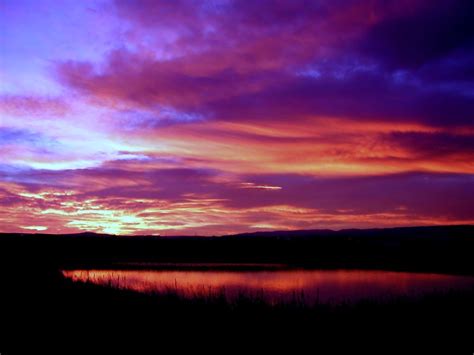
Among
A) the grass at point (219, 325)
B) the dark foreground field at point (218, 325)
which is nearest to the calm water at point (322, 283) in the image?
the dark foreground field at point (218, 325)

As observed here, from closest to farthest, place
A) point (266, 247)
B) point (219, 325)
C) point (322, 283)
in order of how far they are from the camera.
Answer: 1. point (219, 325)
2. point (322, 283)
3. point (266, 247)

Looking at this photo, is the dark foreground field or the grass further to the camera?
the grass

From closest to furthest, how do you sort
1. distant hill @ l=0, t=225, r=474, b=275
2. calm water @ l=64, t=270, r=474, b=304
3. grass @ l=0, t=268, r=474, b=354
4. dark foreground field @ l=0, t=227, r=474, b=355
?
dark foreground field @ l=0, t=227, r=474, b=355 < grass @ l=0, t=268, r=474, b=354 < calm water @ l=64, t=270, r=474, b=304 < distant hill @ l=0, t=225, r=474, b=275

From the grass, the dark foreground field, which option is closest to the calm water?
the dark foreground field

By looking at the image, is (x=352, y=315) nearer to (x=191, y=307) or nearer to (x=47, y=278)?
(x=191, y=307)

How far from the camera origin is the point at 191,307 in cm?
1530

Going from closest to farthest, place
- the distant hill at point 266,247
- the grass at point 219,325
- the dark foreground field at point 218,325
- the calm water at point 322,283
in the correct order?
the dark foreground field at point 218,325 → the grass at point 219,325 → the calm water at point 322,283 → the distant hill at point 266,247

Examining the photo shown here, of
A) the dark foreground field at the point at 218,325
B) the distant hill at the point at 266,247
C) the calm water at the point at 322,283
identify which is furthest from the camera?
the distant hill at the point at 266,247

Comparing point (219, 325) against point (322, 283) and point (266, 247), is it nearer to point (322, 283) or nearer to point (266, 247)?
point (322, 283)

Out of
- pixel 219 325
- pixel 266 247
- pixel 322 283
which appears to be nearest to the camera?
pixel 219 325

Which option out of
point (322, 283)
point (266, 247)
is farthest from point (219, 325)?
point (266, 247)

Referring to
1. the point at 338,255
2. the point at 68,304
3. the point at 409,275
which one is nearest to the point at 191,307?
the point at 68,304

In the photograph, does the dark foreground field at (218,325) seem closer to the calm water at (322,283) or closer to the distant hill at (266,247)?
the calm water at (322,283)

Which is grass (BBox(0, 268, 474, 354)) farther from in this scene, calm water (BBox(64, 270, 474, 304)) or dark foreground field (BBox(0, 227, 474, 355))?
calm water (BBox(64, 270, 474, 304))
